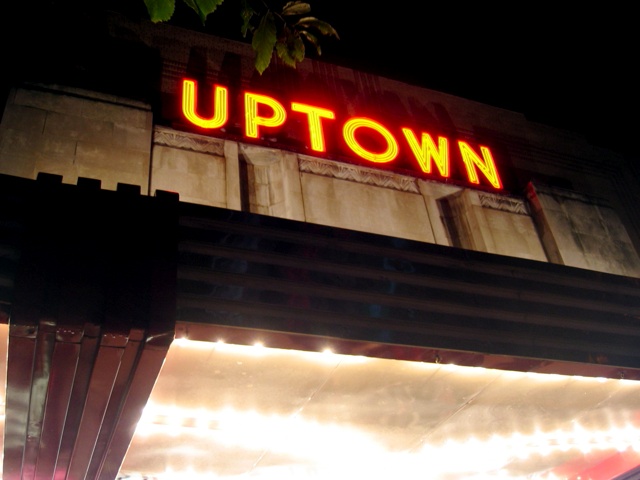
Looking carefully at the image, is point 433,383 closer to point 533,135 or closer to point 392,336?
point 392,336

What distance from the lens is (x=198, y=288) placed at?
5613 mm

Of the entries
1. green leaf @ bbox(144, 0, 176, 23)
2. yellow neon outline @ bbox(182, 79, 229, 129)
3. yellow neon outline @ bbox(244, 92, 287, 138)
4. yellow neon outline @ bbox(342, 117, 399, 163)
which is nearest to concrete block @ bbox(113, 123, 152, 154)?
yellow neon outline @ bbox(182, 79, 229, 129)

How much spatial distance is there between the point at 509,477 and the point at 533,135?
8008 mm

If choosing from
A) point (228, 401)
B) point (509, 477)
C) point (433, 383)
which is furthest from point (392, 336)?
point (509, 477)

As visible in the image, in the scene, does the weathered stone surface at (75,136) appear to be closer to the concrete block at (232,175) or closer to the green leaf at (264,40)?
the concrete block at (232,175)

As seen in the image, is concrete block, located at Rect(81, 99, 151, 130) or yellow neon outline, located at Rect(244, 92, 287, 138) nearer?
concrete block, located at Rect(81, 99, 151, 130)

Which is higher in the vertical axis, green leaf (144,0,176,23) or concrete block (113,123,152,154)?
concrete block (113,123,152,154)

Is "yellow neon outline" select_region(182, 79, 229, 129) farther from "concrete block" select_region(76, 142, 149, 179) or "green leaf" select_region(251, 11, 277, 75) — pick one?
"green leaf" select_region(251, 11, 277, 75)

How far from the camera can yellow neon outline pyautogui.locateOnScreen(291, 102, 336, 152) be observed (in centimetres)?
1082

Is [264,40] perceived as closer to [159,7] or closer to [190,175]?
[159,7]

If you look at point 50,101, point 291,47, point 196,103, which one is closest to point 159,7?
point 291,47

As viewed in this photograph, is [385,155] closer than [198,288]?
No

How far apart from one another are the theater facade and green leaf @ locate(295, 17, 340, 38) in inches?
81.2

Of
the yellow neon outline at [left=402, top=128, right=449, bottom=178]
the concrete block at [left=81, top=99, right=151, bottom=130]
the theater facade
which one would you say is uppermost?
the yellow neon outline at [left=402, top=128, right=449, bottom=178]
